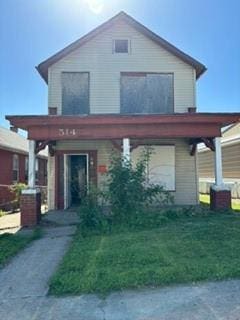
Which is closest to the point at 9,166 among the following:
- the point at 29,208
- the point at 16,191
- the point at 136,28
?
the point at 16,191

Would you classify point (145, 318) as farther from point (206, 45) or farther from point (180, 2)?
point (206, 45)

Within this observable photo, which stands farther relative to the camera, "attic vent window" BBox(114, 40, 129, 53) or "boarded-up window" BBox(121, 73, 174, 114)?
"attic vent window" BBox(114, 40, 129, 53)

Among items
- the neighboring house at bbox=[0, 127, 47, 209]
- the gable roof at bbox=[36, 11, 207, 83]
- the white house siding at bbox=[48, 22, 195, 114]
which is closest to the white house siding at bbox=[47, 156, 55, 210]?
the white house siding at bbox=[48, 22, 195, 114]

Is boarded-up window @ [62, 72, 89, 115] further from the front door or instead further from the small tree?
the small tree

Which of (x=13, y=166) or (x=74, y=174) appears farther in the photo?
(x=13, y=166)

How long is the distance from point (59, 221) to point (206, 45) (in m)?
9.62

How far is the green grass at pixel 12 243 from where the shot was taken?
7547 mm

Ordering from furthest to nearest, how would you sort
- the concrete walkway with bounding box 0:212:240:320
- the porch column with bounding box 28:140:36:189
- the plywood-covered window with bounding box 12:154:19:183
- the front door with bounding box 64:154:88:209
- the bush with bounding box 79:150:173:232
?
the plywood-covered window with bounding box 12:154:19:183
the front door with bounding box 64:154:88:209
the porch column with bounding box 28:140:36:189
the bush with bounding box 79:150:173:232
the concrete walkway with bounding box 0:212:240:320

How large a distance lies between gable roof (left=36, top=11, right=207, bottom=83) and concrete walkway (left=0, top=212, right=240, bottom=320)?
11142mm

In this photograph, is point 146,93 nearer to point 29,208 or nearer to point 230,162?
point 29,208

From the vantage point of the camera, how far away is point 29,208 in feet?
38.8

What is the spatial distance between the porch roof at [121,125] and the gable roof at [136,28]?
13.4 feet

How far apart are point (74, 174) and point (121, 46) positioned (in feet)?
19.4

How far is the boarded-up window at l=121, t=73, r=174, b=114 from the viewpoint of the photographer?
15523 millimetres
